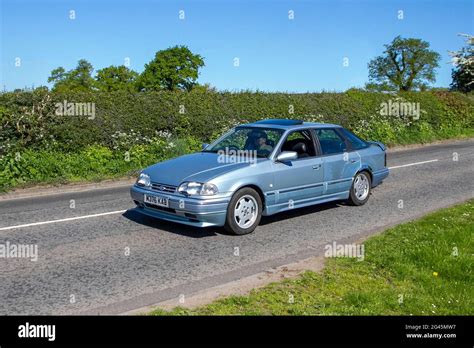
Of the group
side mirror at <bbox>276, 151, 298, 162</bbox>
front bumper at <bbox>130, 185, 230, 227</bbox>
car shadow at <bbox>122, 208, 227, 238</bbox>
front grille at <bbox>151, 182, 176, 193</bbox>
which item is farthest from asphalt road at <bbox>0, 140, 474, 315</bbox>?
side mirror at <bbox>276, 151, 298, 162</bbox>

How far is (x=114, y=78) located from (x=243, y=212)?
247 feet

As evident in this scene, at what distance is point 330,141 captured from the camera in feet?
30.7

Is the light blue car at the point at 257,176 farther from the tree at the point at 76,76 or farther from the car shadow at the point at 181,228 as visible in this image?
the tree at the point at 76,76

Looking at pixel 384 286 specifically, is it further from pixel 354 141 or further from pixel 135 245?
pixel 354 141

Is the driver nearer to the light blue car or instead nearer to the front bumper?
the light blue car

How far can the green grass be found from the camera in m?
4.76

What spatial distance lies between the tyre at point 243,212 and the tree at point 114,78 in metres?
71.8

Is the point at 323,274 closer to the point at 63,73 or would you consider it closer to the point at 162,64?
the point at 162,64

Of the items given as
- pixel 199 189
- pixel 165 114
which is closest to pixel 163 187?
pixel 199 189

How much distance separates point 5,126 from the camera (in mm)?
12727

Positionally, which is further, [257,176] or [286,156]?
[286,156]

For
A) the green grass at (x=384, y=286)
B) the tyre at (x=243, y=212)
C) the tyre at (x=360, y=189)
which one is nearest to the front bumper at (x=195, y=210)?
the tyre at (x=243, y=212)

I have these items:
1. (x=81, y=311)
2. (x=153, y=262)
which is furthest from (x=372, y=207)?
(x=81, y=311)

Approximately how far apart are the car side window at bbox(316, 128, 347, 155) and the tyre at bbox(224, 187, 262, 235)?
1.93m
